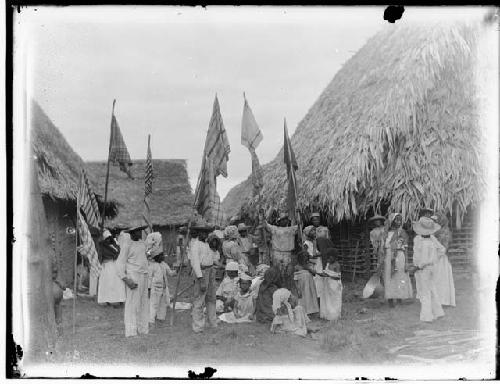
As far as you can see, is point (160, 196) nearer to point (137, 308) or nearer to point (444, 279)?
point (137, 308)

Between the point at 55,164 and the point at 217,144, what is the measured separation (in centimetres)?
387

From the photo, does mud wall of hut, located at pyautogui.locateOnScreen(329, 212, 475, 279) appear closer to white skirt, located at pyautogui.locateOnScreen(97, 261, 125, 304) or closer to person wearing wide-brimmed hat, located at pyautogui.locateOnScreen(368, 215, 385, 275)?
person wearing wide-brimmed hat, located at pyautogui.locateOnScreen(368, 215, 385, 275)

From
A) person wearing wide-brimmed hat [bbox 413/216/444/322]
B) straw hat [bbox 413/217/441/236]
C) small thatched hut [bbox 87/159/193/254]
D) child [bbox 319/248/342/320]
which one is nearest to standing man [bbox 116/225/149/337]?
child [bbox 319/248/342/320]

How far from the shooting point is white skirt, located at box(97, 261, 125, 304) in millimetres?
9508

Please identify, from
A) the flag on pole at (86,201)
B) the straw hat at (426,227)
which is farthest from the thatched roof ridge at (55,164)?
the straw hat at (426,227)

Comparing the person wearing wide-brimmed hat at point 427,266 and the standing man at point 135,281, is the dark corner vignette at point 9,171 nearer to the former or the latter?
the standing man at point 135,281

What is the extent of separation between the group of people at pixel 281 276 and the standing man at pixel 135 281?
0.01 meters

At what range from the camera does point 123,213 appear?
16969 millimetres

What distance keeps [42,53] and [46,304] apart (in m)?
3.07

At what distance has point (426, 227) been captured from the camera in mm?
8250

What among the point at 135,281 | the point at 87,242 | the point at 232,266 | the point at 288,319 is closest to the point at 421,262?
the point at 288,319

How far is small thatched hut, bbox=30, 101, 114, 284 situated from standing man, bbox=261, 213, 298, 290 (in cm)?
329

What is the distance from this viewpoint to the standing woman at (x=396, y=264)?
8484 millimetres

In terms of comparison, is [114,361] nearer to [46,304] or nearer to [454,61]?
[46,304]
